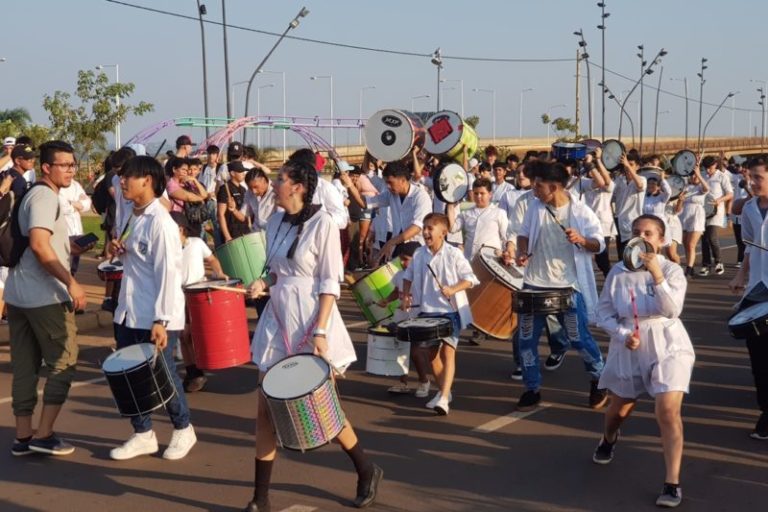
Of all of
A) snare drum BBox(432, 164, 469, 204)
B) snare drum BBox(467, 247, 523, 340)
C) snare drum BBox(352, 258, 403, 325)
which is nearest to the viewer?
snare drum BBox(352, 258, 403, 325)

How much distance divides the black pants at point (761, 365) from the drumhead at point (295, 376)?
10.6 feet

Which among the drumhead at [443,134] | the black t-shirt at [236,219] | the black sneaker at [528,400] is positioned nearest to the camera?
the black sneaker at [528,400]

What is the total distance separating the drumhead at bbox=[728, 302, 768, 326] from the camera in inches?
259

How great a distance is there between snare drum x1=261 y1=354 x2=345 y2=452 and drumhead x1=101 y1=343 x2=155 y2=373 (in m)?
1.08

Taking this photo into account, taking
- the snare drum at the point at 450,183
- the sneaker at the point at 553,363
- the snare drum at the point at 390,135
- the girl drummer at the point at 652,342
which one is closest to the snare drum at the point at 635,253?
the girl drummer at the point at 652,342

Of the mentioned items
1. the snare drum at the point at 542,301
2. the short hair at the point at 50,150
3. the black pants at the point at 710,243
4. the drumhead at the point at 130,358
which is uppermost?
the short hair at the point at 50,150

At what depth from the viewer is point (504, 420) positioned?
25.1ft

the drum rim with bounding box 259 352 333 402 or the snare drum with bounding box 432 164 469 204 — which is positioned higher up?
the snare drum with bounding box 432 164 469 204

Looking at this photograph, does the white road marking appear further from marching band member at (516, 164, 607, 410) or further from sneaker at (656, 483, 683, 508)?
sneaker at (656, 483, 683, 508)

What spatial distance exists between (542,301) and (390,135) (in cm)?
513

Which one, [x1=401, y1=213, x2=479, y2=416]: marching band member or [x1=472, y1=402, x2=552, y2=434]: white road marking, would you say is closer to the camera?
[x1=472, y1=402, x2=552, y2=434]: white road marking

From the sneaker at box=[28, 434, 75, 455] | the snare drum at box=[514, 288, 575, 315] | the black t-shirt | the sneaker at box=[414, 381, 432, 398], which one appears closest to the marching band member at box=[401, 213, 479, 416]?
the sneaker at box=[414, 381, 432, 398]

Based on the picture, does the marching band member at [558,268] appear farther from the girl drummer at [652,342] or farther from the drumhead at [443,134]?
the drumhead at [443,134]

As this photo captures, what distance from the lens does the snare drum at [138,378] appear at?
6.16 meters
